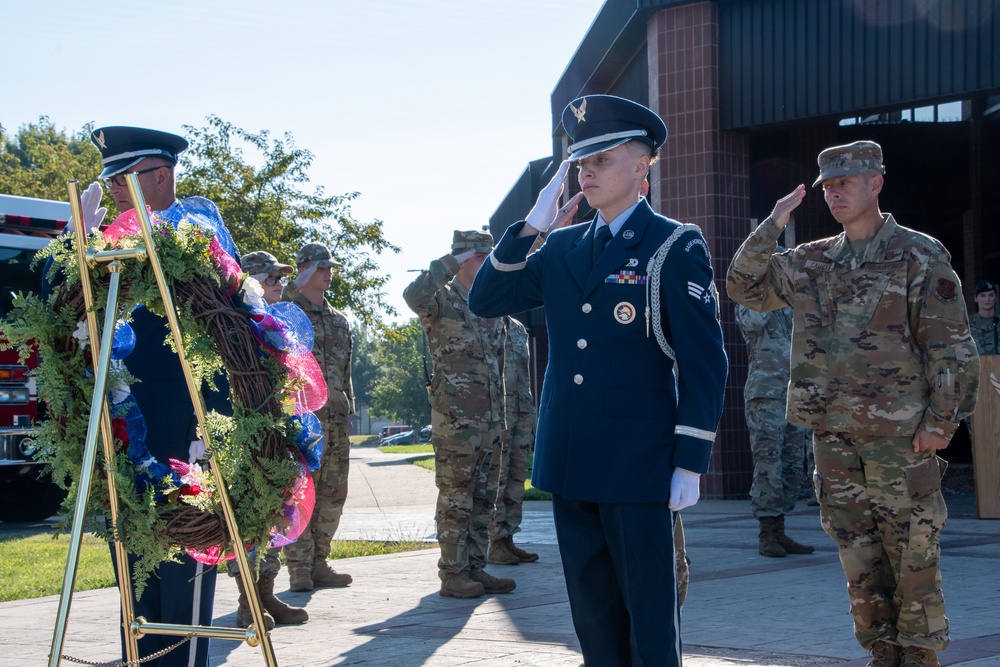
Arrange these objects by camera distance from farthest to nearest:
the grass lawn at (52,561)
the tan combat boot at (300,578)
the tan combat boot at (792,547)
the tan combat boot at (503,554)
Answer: the tan combat boot at (503,554)
the tan combat boot at (792,547)
the grass lawn at (52,561)
the tan combat boot at (300,578)

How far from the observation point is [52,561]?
33.4ft

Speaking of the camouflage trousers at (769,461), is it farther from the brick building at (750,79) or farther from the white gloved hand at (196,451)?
the white gloved hand at (196,451)

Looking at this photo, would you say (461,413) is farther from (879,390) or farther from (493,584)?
(879,390)

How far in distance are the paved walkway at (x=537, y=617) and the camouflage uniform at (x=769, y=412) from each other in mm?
486

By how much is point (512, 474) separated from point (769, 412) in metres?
2.12

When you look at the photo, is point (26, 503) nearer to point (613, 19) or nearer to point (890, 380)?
point (613, 19)

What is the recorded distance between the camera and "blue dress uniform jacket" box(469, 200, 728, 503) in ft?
11.5

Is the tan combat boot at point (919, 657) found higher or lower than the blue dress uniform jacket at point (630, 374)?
lower

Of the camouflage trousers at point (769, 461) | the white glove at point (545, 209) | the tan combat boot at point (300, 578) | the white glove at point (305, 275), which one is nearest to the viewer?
the white glove at point (545, 209)

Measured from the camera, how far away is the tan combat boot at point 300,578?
7.81 meters

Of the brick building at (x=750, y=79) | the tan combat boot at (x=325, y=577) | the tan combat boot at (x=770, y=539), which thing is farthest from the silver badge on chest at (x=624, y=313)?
the brick building at (x=750, y=79)

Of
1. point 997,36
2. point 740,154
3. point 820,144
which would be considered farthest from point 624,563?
point 820,144

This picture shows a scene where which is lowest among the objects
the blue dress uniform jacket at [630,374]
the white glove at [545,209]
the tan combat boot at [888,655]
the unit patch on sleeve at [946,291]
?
the tan combat boot at [888,655]

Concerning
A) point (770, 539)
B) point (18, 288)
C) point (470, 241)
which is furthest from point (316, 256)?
point (18, 288)
